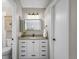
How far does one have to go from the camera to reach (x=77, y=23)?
140 centimetres

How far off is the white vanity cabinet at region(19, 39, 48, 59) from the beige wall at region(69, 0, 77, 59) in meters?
2.66

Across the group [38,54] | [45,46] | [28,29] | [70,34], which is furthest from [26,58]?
[70,34]

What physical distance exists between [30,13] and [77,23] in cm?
385

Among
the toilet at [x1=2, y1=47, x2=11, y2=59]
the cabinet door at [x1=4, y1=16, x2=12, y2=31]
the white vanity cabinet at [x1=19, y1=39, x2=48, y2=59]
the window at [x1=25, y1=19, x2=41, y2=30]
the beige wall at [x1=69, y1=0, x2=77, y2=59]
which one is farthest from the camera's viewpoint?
the window at [x1=25, y1=19, x2=41, y2=30]

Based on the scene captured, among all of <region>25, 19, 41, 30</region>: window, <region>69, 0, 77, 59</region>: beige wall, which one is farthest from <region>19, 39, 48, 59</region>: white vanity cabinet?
<region>69, 0, 77, 59</region>: beige wall

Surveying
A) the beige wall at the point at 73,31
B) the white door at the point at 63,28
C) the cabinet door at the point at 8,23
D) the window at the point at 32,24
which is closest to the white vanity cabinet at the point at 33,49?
the cabinet door at the point at 8,23

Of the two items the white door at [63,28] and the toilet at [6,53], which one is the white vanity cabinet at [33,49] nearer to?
the toilet at [6,53]

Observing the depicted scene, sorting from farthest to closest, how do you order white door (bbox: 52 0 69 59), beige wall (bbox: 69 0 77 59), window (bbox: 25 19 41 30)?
window (bbox: 25 19 41 30)
white door (bbox: 52 0 69 59)
beige wall (bbox: 69 0 77 59)

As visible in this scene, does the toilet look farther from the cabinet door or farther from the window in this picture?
the window

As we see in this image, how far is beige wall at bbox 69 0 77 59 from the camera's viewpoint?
141 centimetres

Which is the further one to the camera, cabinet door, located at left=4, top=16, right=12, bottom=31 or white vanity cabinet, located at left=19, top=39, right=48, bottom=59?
cabinet door, located at left=4, top=16, right=12, bottom=31

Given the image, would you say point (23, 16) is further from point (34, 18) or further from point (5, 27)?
point (5, 27)

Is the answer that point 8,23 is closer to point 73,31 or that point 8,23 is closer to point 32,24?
point 32,24

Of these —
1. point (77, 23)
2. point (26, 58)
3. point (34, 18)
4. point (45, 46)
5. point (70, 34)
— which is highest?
point (34, 18)
